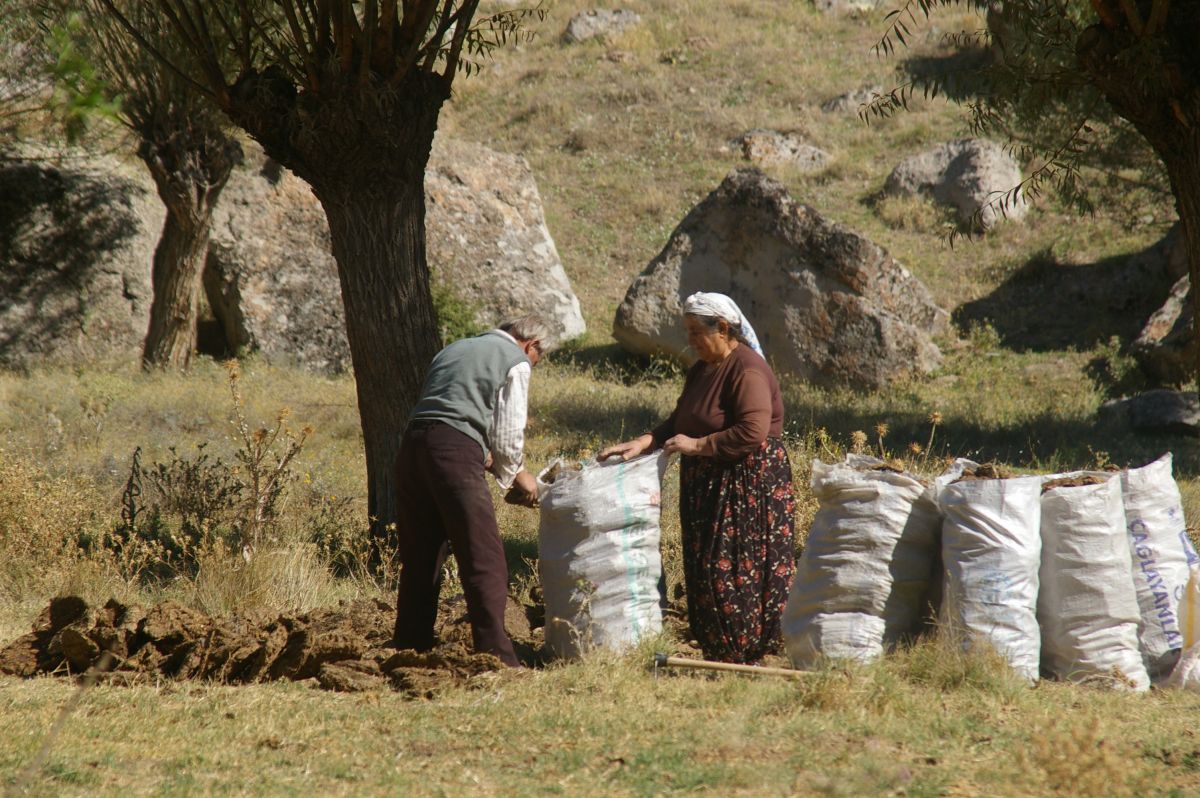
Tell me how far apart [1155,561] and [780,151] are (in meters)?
16.3

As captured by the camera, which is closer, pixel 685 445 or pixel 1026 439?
pixel 685 445

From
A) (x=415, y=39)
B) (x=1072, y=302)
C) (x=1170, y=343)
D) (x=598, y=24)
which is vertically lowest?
(x=1170, y=343)

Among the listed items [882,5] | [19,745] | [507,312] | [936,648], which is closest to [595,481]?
[936,648]

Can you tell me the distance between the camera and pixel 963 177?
17.0 meters

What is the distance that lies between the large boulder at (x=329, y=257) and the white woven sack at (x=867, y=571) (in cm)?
846

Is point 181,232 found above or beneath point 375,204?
above

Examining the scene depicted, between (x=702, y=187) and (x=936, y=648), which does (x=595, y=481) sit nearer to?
(x=936, y=648)

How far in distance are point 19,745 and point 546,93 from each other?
21.0 meters

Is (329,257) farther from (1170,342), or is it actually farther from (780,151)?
(780,151)

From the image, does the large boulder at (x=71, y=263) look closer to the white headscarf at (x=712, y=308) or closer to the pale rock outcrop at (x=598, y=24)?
the white headscarf at (x=712, y=308)

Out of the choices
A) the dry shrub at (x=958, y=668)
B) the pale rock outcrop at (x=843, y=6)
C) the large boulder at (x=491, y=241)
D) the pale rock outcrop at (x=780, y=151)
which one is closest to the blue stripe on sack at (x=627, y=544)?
the dry shrub at (x=958, y=668)

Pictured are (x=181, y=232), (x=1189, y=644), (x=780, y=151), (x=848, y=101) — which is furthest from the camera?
(x=848, y=101)

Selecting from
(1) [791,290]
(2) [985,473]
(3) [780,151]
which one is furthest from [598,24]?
(2) [985,473]

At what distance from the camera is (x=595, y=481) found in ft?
16.0
